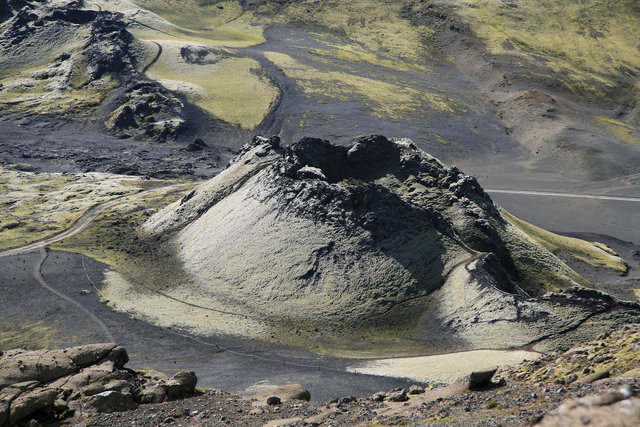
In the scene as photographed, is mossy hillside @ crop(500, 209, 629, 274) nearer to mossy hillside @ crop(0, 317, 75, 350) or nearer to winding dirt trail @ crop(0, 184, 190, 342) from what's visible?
winding dirt trail @ crop(0, 184, 190, 342)

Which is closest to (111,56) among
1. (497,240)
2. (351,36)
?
(351,36)

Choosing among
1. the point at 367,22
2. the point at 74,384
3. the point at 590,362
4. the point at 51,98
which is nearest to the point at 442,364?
the point at 590,362

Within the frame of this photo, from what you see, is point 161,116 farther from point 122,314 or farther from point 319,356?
point 319,356

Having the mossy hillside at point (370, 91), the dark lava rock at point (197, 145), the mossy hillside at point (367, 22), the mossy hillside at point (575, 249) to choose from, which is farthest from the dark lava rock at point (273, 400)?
the mossy hillside at point (367, 22)

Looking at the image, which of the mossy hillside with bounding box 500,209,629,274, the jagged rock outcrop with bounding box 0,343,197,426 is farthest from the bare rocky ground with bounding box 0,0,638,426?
the mossy hillside with bounding box 500,209,629,274

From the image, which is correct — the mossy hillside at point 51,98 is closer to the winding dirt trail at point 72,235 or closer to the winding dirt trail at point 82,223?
the winding dirt trail at point 82,223

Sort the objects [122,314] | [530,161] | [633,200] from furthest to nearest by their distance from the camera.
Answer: [530,161]
[633,200]
[122,314]

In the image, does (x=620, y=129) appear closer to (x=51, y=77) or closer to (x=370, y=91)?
(x=370, y=91)
